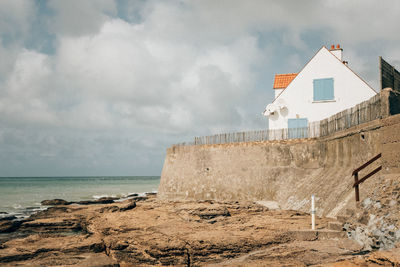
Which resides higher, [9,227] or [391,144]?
[391,144]

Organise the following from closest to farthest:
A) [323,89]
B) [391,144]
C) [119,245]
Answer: [391,144] → [119,245] → [323,89]

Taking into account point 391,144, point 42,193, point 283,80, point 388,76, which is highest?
point 283,80

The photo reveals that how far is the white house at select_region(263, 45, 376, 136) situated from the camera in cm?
2370

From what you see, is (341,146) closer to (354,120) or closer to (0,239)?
(354,120)

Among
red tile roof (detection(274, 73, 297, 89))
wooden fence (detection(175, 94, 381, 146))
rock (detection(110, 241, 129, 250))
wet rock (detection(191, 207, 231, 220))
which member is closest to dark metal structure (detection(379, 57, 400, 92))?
wooden fence (detection(175, 94, 381, 146))

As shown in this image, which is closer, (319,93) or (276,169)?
(276,169)

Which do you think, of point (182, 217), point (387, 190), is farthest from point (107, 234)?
point (387, 190)

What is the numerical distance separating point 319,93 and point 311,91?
0.58 m

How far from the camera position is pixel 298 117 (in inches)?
981

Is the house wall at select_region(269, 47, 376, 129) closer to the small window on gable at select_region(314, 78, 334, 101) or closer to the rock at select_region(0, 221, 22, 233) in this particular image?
the small window on gable at select_region(314, 78, 334, 101)

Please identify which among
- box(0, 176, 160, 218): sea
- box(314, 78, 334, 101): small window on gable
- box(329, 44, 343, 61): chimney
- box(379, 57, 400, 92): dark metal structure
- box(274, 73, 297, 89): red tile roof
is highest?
box(329, 44, 343, 61): chimney

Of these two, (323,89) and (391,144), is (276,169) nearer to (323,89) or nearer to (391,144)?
(323,89)

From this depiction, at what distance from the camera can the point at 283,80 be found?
30125 millimetres

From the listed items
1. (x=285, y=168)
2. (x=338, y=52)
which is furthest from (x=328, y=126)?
(x=338, y=52)
